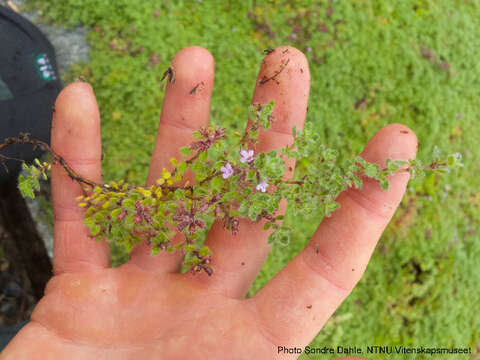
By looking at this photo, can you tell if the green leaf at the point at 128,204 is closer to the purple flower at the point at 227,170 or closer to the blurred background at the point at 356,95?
the purple flower at the point at 227,170

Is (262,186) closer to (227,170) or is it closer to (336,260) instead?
(227,170)

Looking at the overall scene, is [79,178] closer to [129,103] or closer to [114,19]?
[129,103]

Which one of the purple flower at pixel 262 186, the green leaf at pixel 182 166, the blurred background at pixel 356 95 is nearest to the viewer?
the purple flower at pixel 262 186

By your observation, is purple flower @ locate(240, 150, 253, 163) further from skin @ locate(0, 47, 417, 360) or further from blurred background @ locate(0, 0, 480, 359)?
blurred background @ locate(0, 0, 480, 359)

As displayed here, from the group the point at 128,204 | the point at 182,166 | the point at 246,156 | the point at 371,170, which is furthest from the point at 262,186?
the point at 128,204

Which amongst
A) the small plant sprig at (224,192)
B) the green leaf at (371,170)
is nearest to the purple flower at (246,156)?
the small plant sprig at (224,192)

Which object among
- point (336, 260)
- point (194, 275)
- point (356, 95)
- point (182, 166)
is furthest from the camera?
point (356, 95)
